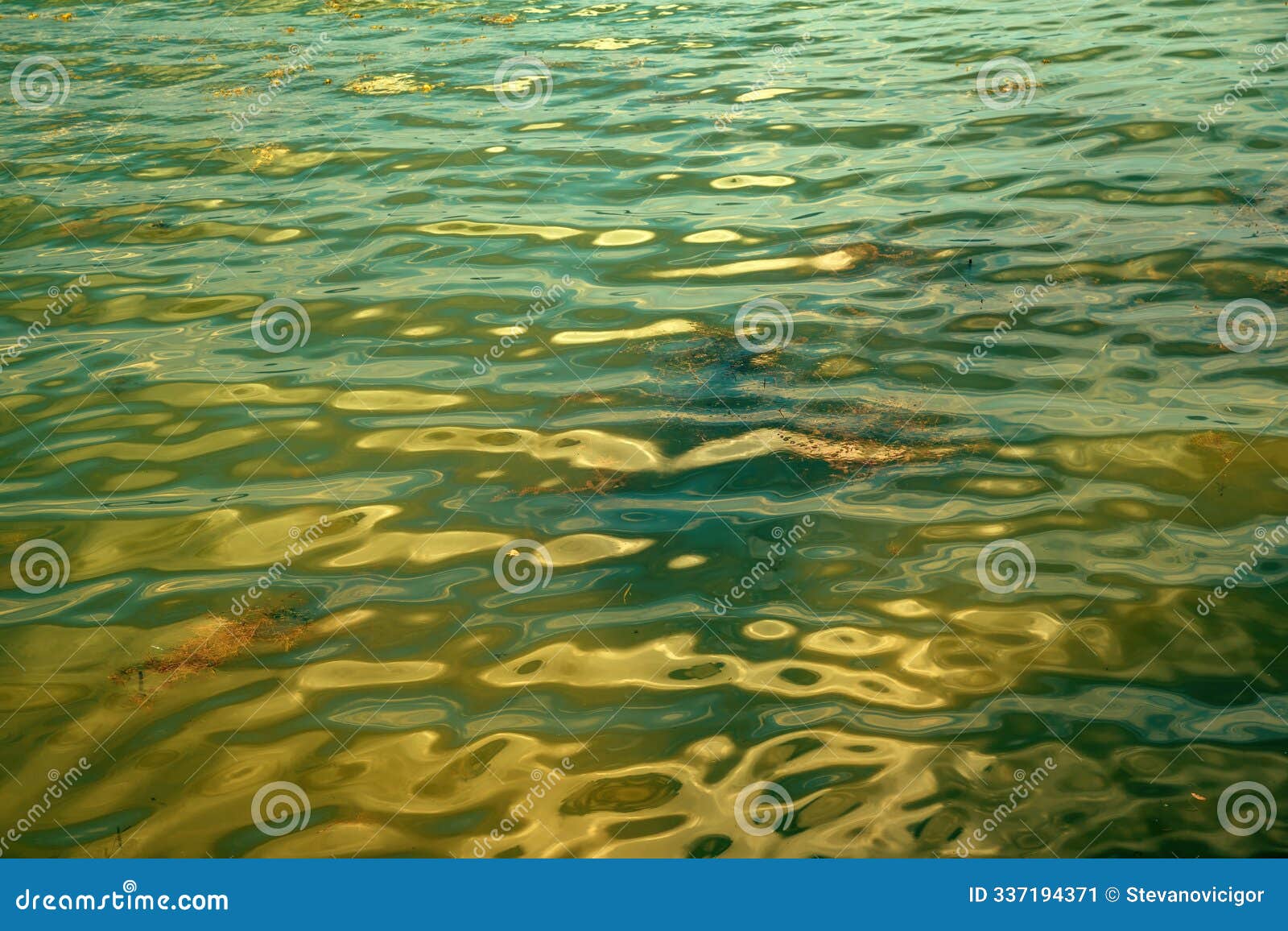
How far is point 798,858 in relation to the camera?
3.08 metres

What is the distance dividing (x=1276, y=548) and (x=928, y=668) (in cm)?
150

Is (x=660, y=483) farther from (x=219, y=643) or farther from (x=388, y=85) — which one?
(x=388, y=85)

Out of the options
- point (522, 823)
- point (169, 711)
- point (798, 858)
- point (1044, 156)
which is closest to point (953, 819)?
point (798, 858)

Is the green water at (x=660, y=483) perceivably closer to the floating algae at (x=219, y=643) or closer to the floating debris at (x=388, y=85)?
the floating algae at (x=219, y=643)

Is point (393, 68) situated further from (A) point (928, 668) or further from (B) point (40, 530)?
(A) point (928, 668)

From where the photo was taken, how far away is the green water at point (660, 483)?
11.1ft

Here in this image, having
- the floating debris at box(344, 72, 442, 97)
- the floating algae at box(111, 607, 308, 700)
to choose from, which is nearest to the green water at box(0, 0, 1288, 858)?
the floating algae at box(111, 607, 308, 700)

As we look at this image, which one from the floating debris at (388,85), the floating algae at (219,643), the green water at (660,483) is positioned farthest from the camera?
the floating debris at (388,85)

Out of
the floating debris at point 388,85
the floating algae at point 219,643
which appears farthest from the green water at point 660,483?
the floating debris at point 388,85

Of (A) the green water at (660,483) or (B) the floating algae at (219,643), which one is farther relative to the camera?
(B) the floating algae at (219,643)

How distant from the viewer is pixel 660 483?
4762 millimetres

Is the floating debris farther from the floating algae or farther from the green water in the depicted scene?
the floating algae

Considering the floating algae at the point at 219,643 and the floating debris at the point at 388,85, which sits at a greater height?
the floating debris at the point at 388,85

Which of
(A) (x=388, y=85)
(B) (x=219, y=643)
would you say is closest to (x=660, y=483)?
(B) (x=219, y=643)
